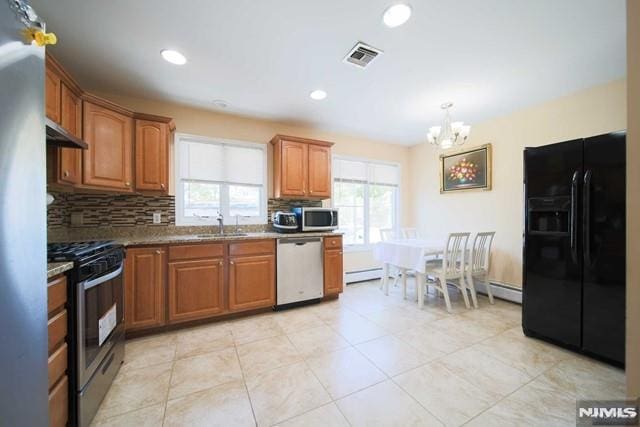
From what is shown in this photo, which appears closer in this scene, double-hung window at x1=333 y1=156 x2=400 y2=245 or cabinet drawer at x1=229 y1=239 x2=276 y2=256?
cabinet drawer at x1=229 y1=239 x2=276 y2=256

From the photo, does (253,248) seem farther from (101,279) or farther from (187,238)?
(101,279)

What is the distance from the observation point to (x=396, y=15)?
1.61m

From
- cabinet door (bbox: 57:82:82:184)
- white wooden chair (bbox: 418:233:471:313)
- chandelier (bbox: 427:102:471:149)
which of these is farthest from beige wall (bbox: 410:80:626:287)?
cabinet door (bbox: 57:82:82:184)

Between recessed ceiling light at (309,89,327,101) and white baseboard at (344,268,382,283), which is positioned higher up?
recessed ceiling light at (309,89,327,101)

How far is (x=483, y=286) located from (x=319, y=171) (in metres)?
2.95

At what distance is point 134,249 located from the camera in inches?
87.6

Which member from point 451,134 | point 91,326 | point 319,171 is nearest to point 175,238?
point 91,326

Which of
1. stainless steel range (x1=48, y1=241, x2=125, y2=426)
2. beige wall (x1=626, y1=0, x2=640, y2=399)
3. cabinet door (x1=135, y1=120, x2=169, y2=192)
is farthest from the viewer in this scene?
cabinet door (x1=135, y1=120, x2=169, y2=192)

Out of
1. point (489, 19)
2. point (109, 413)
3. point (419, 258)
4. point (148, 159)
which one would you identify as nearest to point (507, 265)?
point (419, 258)

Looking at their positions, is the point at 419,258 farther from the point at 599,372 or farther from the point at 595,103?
the point at 595,103

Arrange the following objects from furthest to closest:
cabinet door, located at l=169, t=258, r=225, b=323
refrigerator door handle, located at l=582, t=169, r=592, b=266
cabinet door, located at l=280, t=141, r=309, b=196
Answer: cabinet door, located at l=280, t=141, r=309, b=196 → cabinet door, located at l=169, t=258, r=225, b=323 → refrigerator door handle, located at l=582, t=169, r=592, b=266

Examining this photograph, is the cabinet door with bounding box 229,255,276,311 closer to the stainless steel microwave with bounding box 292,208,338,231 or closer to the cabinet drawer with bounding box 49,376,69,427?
the stainless steel microwave with bounding box 292,208,338,231

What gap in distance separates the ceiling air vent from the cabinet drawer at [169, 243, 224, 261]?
2222mm

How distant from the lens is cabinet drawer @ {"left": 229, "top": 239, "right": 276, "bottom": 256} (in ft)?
8.66
